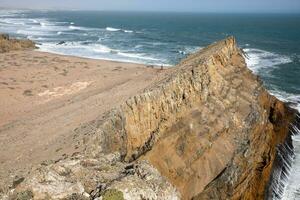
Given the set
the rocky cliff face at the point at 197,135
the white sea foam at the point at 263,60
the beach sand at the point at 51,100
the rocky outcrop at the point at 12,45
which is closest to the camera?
the rocky cliff face at the point at 197,135

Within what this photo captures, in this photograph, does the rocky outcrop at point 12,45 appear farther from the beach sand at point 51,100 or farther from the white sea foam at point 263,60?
the white sea foam at point 263,60

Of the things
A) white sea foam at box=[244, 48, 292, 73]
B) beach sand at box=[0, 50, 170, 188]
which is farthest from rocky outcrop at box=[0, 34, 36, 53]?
white sea foam at box=[244, 48, 292, 73]

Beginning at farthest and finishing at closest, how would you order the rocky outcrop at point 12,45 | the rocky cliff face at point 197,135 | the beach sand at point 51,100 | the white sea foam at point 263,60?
1. the rocky outcrop at point 12,45
2. the white sea foam at point 263,60
3. the beach sand at point 51,100
4. the rocky cliff face at point 197,135

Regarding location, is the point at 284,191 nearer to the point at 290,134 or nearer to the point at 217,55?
the point at 290,134

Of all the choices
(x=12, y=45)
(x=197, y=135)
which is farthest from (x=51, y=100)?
(x=12, y=45)

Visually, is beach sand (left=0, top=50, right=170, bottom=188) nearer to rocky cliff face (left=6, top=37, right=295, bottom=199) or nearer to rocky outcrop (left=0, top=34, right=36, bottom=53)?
rocky cliff face (left=6, top=37, right=295, bottom=199)

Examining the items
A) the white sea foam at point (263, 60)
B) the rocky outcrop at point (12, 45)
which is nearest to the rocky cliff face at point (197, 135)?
the white sea foam at point (263, 60)

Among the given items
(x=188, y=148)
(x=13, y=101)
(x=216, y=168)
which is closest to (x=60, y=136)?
(x=188, y=148)

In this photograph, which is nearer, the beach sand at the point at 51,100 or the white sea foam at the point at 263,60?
the beach sand at the point at 51,100
